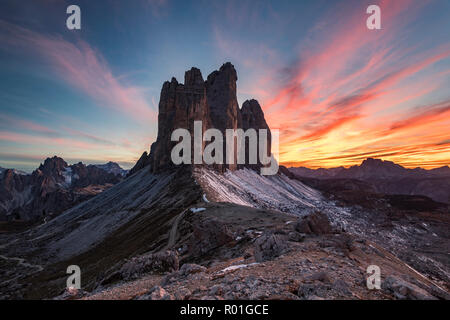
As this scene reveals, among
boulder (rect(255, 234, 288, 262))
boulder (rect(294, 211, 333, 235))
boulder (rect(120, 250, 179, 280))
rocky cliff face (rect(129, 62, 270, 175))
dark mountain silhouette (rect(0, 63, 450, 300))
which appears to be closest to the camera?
dark mountain silhouette (rect(0, 63, 450, 300))

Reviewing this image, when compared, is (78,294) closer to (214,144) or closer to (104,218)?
(104,218)

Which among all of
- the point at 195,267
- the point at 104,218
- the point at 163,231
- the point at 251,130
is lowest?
the point at 104,218

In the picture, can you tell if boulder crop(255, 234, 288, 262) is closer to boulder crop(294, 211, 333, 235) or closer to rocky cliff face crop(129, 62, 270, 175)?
boulder crop(294, 211, 333, 235)

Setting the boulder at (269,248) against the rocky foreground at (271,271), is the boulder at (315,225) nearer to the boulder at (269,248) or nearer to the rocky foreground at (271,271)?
the rocky foreground at (271,271)

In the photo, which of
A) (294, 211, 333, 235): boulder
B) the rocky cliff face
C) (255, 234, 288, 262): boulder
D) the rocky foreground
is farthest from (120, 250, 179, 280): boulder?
the rocky cliff face

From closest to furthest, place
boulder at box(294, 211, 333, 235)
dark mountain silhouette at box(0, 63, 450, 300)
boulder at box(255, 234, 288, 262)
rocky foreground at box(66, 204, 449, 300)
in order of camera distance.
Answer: rocky foreground at box(66, 204, 449, 300)
dark mountain silhouette at box(0, 63, 450, 300)
boulder at box(255, 234, 288, 262)
boulder at box(294, 211, 333, 235)

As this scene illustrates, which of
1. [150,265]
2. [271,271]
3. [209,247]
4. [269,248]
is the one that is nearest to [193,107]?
[209,247]

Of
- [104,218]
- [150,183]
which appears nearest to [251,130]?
[150,183]

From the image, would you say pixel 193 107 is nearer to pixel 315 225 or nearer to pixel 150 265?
pixel 315 225
